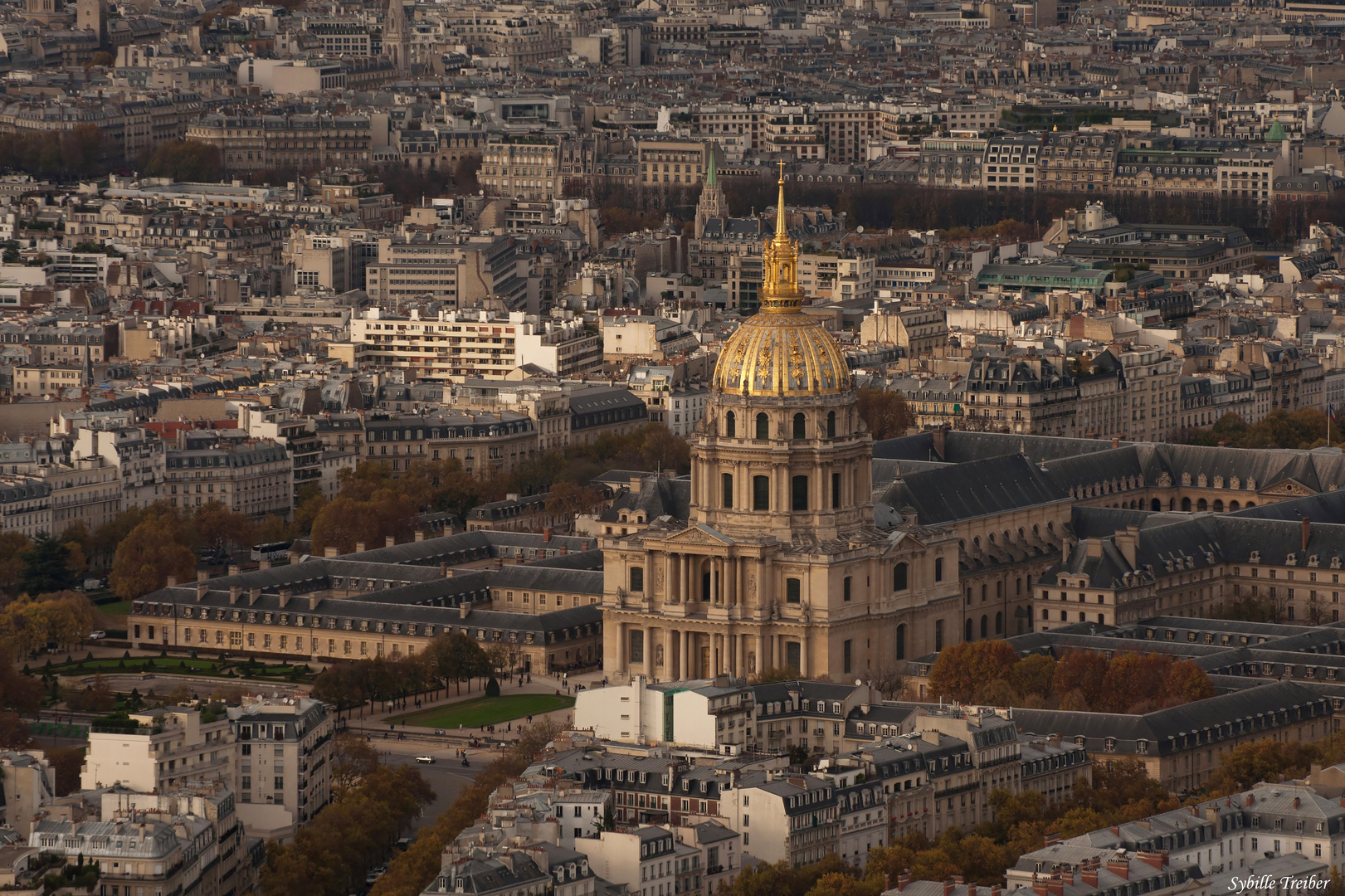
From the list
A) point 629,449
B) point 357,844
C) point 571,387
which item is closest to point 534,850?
point 357,844

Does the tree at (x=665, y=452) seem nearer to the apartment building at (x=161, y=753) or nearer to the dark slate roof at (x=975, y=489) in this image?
the dark slate roof at (x=975, y=489)

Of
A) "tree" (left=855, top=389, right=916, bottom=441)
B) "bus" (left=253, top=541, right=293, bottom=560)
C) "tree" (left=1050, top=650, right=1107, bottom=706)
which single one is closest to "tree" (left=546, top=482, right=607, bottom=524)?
"bus" (left=253, top=541, right=293, bottom=560)

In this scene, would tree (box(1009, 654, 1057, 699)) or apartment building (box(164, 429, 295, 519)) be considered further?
apartment building (box(164, 429, 295, 519))

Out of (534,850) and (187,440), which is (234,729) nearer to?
(534,850)

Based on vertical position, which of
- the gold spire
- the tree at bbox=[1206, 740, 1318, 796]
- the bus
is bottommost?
the bus

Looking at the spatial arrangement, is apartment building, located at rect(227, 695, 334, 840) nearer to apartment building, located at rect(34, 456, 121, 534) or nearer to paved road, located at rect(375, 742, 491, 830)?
paved road, located at rect(375, 742, 491, 830)

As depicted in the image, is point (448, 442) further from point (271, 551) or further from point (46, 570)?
point (46, 570)
